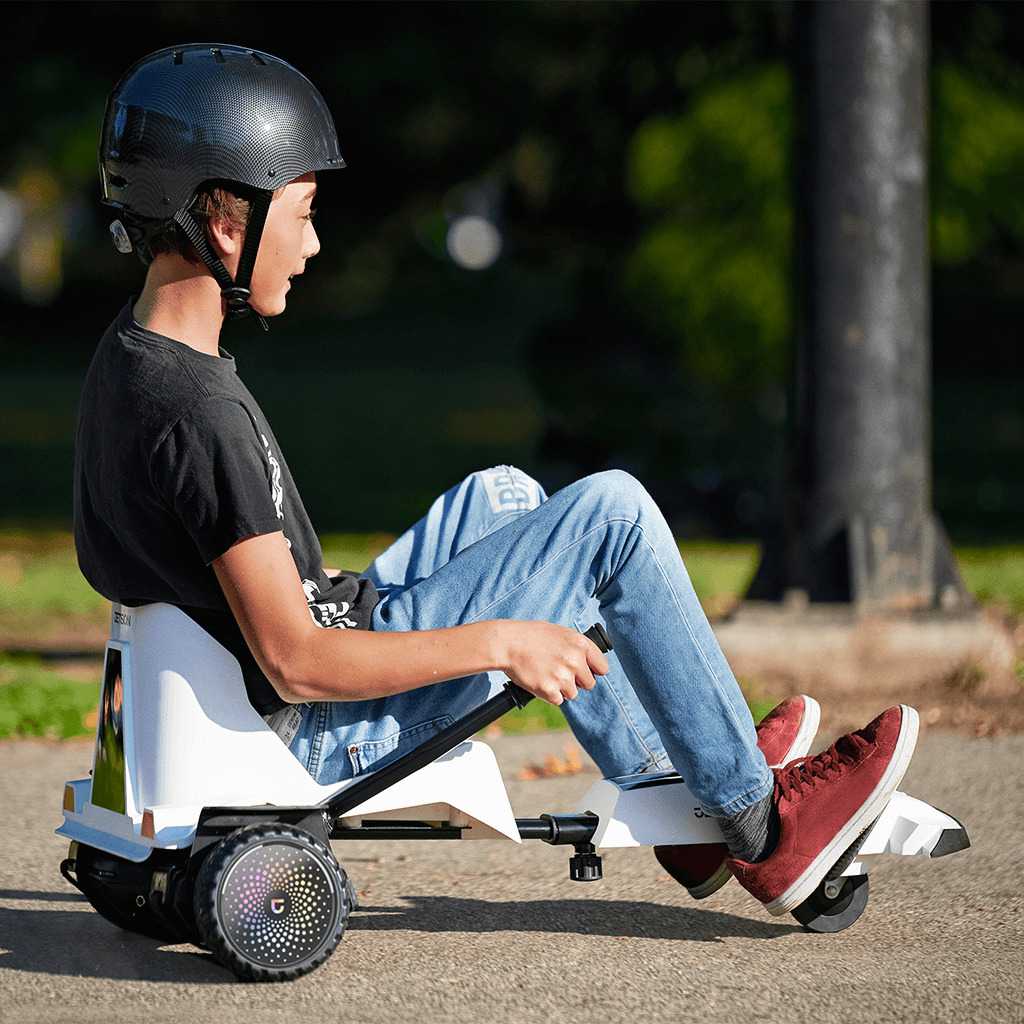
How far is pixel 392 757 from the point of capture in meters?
2.86

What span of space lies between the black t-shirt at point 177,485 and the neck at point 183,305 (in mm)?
41

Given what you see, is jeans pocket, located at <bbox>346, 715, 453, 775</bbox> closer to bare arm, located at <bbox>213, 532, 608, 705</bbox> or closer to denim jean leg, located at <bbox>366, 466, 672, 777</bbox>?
bare arm, located at <bbox>213, 532, 608, 705</bbox>

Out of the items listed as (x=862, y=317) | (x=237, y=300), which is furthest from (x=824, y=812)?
(x=862, y=317)

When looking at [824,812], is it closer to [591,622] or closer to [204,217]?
[591,622]

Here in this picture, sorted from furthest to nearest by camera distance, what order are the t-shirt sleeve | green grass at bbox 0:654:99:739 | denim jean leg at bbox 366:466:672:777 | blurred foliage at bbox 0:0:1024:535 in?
blurred foliage at bbox 0:0:1024:535, green grass at bbox 0:654:99:739, denim jean leg at bbox 366:466:672:777, the t-shirt sleeve

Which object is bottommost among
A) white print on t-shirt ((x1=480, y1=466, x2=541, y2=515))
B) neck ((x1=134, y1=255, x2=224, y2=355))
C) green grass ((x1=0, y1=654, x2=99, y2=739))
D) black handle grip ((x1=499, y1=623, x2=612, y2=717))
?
green grass ((x1=0, y1=654, x2=99, y2=739))

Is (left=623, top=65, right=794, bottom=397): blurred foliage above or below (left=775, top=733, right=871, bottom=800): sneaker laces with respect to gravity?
above

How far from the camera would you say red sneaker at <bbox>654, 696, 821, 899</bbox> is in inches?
122

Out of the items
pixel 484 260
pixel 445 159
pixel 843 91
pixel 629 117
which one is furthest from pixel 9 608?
pixel 484 260

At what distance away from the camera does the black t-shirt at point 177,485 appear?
263 centimetres

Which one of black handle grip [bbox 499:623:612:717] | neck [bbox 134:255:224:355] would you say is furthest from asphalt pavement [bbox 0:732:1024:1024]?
neck [bbox 134:255:224:355]

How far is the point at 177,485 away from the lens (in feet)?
8.66

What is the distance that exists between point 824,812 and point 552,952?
63 cm

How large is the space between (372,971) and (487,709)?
577 millimetres
